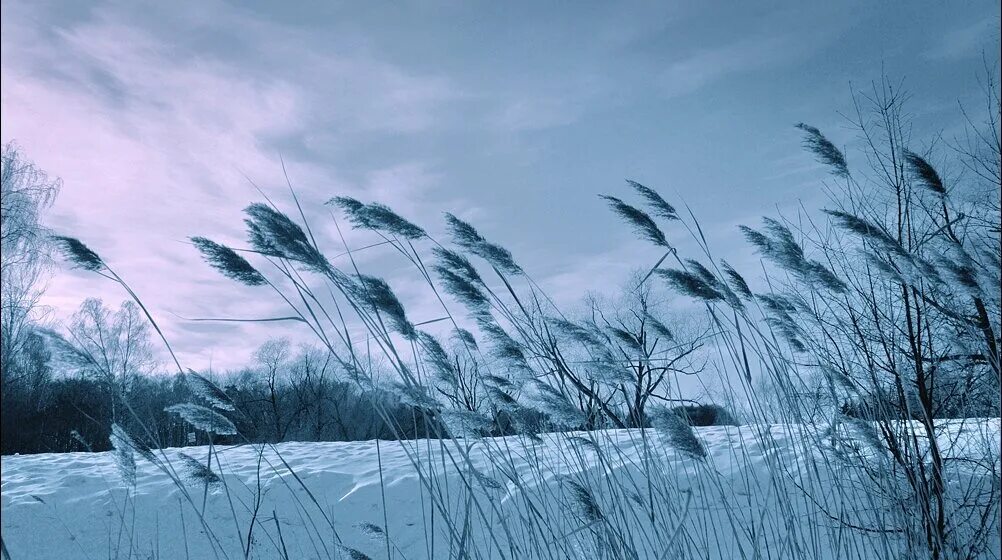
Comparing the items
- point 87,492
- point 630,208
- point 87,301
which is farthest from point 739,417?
point 87,301

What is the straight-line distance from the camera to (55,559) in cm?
547

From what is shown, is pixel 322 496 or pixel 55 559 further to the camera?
pixel 322 496

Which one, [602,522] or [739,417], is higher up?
[739,417]

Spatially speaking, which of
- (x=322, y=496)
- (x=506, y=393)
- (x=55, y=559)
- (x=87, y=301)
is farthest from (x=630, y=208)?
(x=87, y=301)

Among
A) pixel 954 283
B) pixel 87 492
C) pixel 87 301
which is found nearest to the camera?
pixel 954 283

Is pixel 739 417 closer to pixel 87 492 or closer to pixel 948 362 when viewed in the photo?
pixel 948 362

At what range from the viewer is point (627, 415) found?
3.72 meters

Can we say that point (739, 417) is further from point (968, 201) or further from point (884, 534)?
point (968, 201)

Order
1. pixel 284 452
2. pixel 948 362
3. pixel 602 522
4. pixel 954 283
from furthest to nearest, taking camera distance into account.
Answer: pixel 284 452 → pixel 948 362 → pixel 954 283 → pixel 602 522

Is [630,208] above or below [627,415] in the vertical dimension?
above

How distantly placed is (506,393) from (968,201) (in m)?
3.95

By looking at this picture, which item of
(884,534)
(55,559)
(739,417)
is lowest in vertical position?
(55,559)

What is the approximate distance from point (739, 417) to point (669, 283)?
1.16 metres

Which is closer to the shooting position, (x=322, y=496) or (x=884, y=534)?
(x=884, y=534)
